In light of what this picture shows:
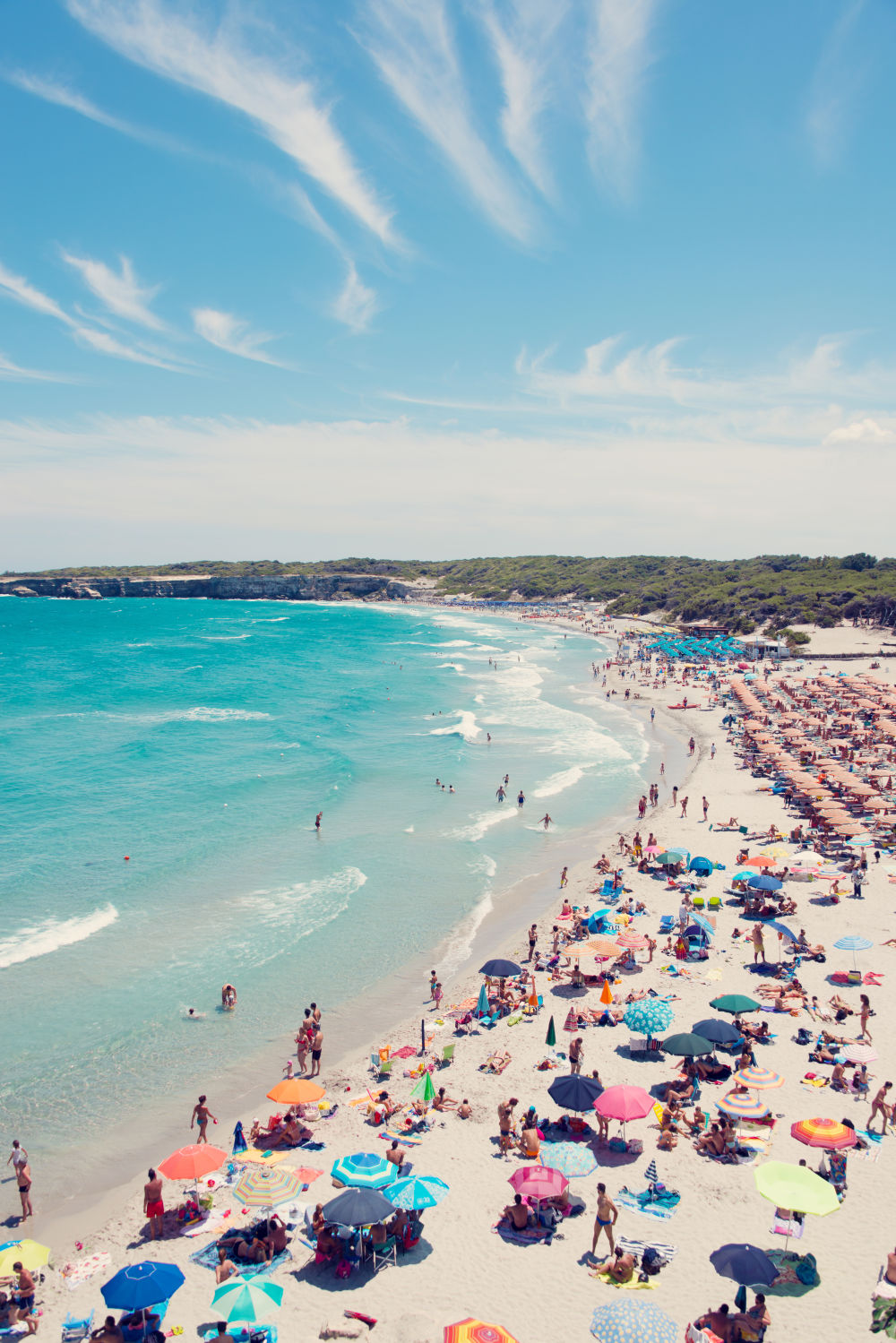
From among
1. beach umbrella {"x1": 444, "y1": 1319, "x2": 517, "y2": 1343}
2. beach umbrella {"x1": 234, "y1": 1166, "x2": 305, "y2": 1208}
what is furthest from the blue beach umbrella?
beach umbrella {"x1": 444, "y1": 1319, "x2": 517, "y2": 1343}

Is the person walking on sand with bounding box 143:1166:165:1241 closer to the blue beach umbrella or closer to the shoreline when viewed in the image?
the shoreline

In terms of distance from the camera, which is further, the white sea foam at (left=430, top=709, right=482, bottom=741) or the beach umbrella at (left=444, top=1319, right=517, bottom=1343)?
the white sea foam at (left=430, top=709, right=482, bottom=741)

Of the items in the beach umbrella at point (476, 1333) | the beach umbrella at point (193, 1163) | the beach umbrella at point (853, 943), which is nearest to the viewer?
the beach umbrella at point (476, 1333)

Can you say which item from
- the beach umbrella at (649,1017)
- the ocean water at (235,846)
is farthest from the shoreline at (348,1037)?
the beach umbrella at (649,1017)

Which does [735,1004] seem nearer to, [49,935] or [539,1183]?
[539,1183]

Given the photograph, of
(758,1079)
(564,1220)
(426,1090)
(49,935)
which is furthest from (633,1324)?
(49,935)

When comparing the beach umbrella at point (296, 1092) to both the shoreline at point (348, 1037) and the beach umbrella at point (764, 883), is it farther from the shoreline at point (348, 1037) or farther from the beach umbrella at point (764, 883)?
the beach umbrella at point (764, 883)
